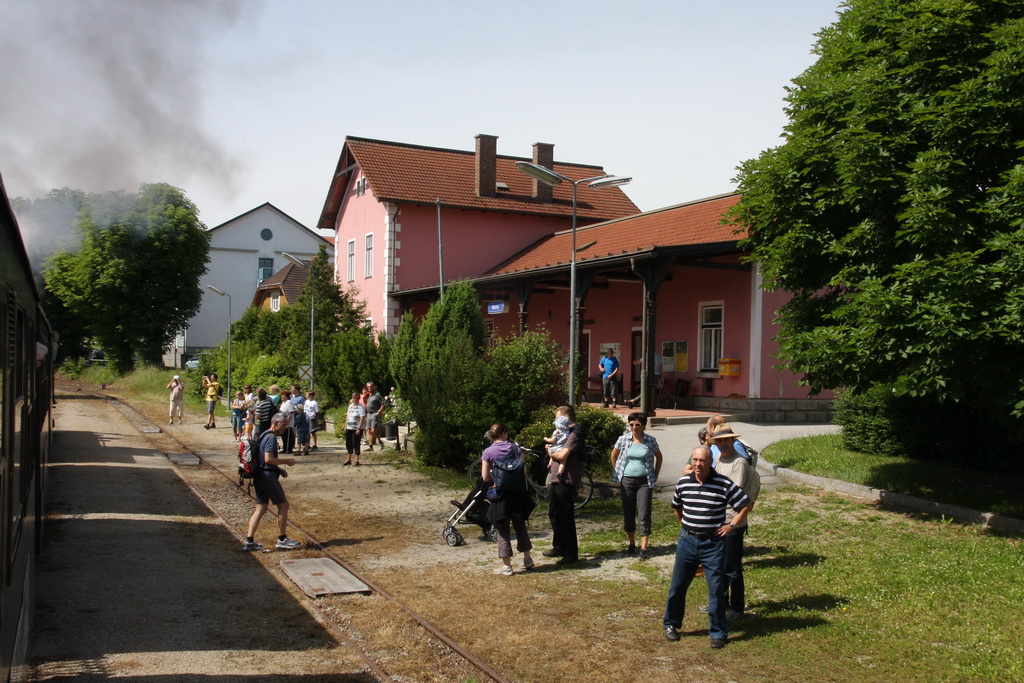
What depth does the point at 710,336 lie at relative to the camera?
24.7 metres

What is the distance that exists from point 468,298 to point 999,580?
1313cm

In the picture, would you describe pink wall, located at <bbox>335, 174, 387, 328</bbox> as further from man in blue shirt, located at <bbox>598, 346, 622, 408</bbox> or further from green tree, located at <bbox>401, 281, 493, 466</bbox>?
green tree, located at <bbox>401, 281, 493, 466</bbox>

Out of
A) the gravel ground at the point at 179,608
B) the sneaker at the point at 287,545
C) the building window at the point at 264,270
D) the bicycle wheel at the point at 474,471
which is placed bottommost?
the gravel ground at the point at 179,608

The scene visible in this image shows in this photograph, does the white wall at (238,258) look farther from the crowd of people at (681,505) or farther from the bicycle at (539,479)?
the crowd of people at (681,505)

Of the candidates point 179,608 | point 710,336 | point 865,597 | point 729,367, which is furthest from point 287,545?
point 710,336

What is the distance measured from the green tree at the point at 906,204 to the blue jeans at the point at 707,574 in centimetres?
409

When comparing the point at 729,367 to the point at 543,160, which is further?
the point at 543,160

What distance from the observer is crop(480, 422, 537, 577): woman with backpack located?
955cm

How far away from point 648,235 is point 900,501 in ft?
49.3

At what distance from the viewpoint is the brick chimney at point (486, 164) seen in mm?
35062

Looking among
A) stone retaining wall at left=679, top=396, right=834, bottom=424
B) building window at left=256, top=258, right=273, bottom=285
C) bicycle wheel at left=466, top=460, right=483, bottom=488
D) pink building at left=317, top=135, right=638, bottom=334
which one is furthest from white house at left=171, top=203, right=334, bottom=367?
bicycle wheel at left=466, top=460, right=483, bottom=488

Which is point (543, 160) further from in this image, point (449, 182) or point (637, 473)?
point (637, 473)

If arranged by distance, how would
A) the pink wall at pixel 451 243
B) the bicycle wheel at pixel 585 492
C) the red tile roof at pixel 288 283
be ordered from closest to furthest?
1. the bicycle wheel at pixel 585 492
2. the pink wall at pixel 451 243
3. the red tile roof at pixel 288 283

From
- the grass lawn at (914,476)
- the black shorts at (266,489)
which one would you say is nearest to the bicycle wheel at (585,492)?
the grass lawn at (914,476)
